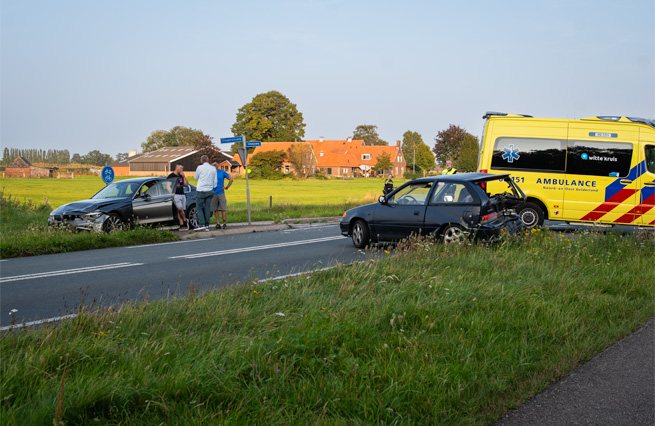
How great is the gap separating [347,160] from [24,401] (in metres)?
127

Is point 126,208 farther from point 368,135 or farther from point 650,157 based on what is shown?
point 368,135

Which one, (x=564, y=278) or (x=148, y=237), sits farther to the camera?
(x=148, y=237)

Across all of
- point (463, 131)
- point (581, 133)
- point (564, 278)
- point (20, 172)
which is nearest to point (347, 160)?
point (463, 131)

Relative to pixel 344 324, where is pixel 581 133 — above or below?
above

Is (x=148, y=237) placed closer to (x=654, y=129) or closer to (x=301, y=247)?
(x=301, y=247)

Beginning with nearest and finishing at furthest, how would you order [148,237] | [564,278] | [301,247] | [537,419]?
[537,419] < [564,278] < [301,247] < [148,237]

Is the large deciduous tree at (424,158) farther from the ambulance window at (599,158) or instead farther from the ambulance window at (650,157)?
the ambulance window at (650,157)

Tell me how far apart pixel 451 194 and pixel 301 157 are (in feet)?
279

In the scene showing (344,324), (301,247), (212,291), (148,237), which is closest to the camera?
(344,324)

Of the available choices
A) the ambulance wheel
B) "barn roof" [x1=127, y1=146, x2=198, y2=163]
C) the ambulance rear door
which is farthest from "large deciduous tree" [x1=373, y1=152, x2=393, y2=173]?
the ambulance rear door

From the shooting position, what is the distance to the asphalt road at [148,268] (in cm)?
740

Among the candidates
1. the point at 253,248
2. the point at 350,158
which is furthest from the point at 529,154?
the point at 350,158

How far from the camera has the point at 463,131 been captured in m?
98.6

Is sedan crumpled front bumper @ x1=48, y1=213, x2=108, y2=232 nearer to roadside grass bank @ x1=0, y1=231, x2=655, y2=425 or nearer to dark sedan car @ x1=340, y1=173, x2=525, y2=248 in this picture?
dark sedan car @ x1=340, y1=173, x2=525, y2=248
